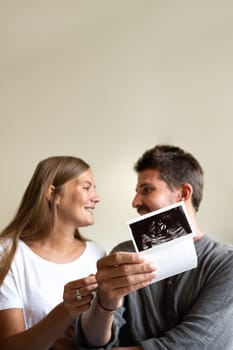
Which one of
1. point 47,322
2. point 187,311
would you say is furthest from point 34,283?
point 187,311

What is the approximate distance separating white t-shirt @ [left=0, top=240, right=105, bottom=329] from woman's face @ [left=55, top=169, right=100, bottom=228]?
146 mm

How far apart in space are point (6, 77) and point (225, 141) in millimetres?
1024

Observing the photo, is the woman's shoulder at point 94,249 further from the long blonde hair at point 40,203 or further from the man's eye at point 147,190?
the man's eye at point 147,190

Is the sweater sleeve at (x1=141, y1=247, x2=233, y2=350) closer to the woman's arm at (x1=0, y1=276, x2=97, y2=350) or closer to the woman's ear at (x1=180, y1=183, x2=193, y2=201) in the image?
the woman's arm at (x1=0, y1=276, x2=97, y2=350)

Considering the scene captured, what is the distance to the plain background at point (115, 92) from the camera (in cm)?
163

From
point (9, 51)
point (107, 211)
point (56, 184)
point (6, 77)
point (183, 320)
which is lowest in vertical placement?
point (183, 320)

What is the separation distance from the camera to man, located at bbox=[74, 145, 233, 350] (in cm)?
88

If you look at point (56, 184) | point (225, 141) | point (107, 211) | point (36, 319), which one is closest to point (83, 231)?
point (107, 211)

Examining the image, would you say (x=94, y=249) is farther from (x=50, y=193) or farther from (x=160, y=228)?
(x=160, y=228)

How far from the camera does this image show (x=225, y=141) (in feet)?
5.25

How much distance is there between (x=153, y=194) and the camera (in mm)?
1219

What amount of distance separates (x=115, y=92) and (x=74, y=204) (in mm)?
575

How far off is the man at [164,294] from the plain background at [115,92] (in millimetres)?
379

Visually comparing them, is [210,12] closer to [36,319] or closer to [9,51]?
[9,51]
